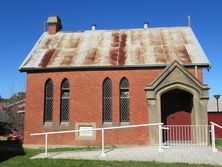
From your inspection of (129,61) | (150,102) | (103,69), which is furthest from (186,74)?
(103,69)

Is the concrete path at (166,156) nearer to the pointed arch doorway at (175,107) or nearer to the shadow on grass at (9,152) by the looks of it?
the shadow on grass at (9,152)

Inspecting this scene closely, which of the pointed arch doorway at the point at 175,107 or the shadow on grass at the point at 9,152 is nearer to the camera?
the shadow on grass at the point at 9,152

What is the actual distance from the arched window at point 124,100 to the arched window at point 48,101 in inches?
182

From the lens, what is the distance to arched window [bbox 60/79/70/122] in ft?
64.6

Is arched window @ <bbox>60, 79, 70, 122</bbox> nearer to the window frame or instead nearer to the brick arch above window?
the brick arch above window

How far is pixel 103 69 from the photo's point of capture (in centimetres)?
1958

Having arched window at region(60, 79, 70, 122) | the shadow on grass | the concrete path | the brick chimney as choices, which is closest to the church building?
arched window at region(60, 79, 70, 122)

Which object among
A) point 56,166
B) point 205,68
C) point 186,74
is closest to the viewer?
point 56,166

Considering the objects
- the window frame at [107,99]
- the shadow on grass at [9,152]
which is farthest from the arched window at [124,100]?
the shadow on grass at [9,152]

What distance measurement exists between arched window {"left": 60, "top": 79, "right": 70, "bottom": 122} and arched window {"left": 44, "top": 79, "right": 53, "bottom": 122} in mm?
747

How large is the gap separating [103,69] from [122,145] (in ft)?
16.1

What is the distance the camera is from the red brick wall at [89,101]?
1881cm

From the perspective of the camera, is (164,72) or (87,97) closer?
(164,72)

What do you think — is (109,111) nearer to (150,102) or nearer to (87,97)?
(87,97)
